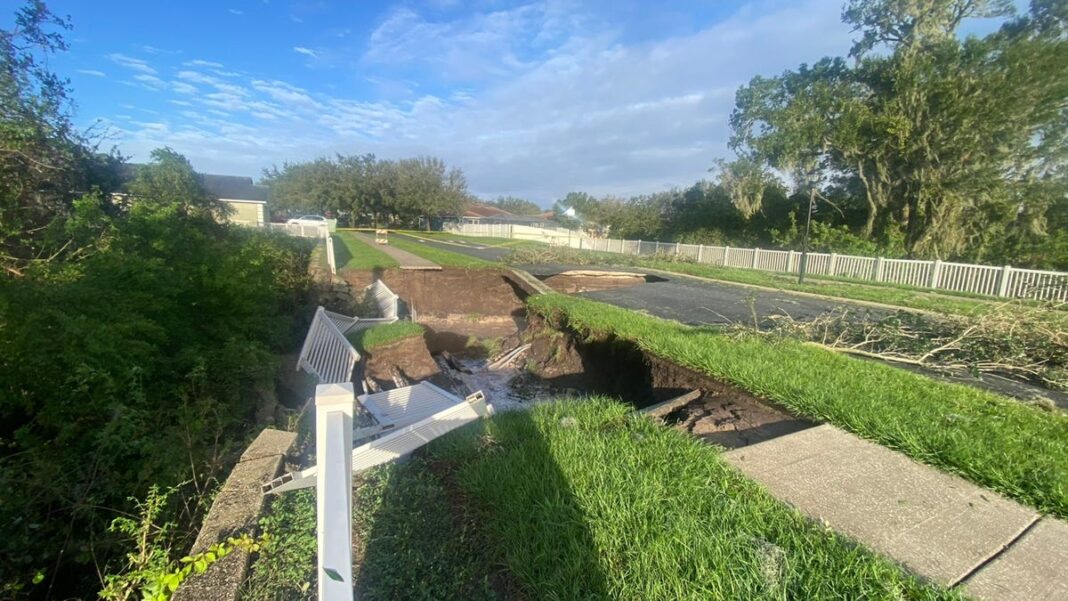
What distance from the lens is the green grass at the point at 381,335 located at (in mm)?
7605

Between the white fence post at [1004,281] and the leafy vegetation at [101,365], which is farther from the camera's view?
the white fence post at [1004,281]

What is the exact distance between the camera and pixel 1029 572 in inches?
75.5

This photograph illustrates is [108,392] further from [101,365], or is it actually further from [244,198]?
[244,198]

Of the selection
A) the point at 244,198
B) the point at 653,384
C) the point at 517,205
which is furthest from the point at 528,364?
the point at 517,205

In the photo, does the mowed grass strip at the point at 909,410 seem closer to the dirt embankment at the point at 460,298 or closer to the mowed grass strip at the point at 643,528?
the mowed grass strip at the point at 643,528

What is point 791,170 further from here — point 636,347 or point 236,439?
point 236,439

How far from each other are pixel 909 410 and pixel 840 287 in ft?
39.1

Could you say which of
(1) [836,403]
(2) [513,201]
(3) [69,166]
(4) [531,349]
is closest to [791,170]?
(4) [531,349]

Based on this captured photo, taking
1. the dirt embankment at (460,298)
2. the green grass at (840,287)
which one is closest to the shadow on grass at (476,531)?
the green grass at (840,287)

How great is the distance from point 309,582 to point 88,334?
2792mm

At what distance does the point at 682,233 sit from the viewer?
3325cm

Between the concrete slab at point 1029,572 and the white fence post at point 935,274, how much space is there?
16.4 m

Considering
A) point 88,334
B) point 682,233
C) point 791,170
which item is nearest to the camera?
point 88,334

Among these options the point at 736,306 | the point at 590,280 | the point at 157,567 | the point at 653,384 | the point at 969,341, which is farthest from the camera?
the point at 590,280
